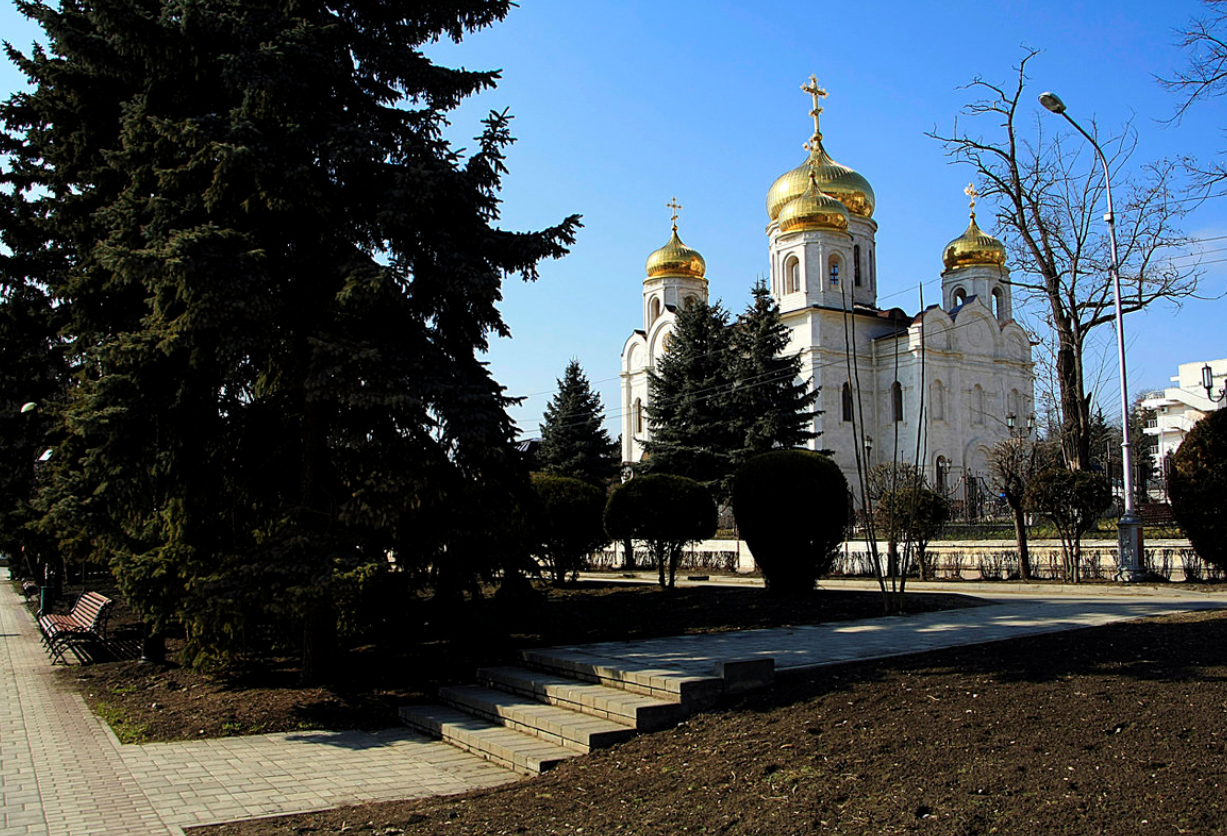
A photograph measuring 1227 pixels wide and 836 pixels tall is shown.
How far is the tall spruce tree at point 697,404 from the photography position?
3581 cm

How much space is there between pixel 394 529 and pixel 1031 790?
238 inches

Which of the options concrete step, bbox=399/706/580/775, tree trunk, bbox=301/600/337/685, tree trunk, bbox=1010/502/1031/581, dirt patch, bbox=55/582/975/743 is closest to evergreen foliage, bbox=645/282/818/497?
tree trunk, bbox=1010/502/1031/581

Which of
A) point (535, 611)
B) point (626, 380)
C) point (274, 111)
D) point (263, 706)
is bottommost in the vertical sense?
point (263, 706)

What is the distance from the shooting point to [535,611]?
31.6ft

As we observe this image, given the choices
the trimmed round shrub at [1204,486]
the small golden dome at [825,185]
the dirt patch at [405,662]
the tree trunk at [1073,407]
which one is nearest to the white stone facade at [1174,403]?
the small golden dome at [825,185]

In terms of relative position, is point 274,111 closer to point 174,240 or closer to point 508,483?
point 174,240

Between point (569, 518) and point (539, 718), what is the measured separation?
9.44m

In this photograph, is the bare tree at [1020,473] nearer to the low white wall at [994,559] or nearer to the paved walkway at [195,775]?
the low white wall at [994,559]

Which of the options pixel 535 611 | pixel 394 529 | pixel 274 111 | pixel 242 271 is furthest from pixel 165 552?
pixel 274 111

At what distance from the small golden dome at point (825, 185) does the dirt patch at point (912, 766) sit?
46853 millimetres

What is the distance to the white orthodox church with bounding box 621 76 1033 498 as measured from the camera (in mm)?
47875

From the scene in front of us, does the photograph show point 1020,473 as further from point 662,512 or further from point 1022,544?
point 662,512

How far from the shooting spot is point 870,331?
5125 centimetres

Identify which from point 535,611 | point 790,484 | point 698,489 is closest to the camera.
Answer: point 535,611
